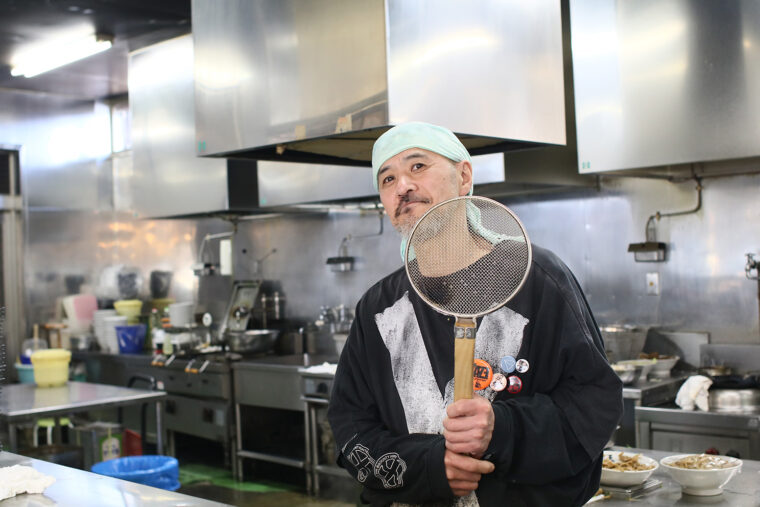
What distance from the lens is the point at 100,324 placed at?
7.42 metres

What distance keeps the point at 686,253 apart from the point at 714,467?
2483mm

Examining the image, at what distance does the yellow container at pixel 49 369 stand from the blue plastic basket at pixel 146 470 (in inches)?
48.9

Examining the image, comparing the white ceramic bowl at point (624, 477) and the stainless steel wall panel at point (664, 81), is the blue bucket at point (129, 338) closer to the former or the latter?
the stainless steel wall panel at point (664, 81)

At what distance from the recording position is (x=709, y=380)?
3.64 metres

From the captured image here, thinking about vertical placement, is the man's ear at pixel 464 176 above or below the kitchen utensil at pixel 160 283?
above

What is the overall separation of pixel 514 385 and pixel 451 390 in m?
0.13

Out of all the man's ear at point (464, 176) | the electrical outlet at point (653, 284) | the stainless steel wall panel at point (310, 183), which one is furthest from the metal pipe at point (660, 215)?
the man's ear at point (464, 176)

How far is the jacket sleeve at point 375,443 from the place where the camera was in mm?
1551

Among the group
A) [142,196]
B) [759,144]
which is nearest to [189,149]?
[142,196]

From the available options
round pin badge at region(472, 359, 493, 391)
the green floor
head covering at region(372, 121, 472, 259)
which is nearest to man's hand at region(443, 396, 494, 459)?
round pin badge at region(472, 359, 493, 391)

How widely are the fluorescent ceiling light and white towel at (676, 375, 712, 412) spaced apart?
4723 millimetres

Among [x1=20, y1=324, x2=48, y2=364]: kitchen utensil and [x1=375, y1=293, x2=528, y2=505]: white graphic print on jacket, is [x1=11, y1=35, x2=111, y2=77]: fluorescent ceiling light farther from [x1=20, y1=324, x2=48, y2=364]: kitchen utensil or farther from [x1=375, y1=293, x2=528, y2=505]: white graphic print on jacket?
[x1=375, y1=293, x2=528, y2=505]: white graphic print on jacket

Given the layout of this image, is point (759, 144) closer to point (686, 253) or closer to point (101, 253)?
point (686, 253)

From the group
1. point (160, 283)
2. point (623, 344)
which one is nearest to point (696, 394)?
point (623, 344)
